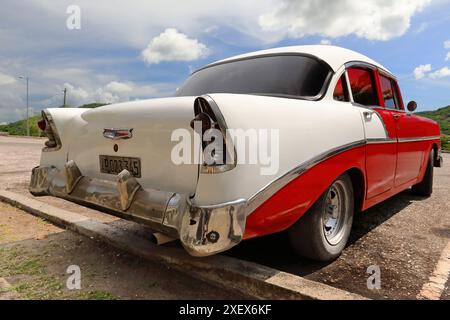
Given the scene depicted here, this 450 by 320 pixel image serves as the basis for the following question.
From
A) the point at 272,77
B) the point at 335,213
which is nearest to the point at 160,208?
the point at 272,77

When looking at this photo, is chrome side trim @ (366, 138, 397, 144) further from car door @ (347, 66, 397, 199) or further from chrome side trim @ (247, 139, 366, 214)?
chrome side trim @ (247, 139, 366, 214)

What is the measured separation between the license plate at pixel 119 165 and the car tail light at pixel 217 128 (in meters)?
0.65

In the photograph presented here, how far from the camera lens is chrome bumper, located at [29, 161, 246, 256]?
1.89 meters

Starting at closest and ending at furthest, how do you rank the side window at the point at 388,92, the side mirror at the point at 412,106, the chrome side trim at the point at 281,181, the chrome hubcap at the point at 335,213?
1. the chrome side trim at the point at 281,181
2. the chrome hubcap at the point at 335,213
3. the side window at the point at 388,92
4. the side mirror at the point at 412,106

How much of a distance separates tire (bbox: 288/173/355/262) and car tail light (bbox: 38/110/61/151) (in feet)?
7.09

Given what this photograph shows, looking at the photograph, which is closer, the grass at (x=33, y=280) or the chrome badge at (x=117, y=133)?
the grass at (x=33, y=280)

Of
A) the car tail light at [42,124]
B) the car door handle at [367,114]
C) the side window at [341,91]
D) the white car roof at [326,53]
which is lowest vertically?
the car tail light at [42,124]

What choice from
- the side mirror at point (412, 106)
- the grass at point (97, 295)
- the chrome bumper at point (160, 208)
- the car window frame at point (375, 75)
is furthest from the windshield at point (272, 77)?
the side mirror at point (412, 106)

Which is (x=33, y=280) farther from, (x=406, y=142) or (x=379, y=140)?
(x=406, y=142)

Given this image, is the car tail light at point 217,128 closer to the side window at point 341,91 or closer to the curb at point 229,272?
the curb at point 229,272

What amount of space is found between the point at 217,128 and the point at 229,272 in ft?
3.43

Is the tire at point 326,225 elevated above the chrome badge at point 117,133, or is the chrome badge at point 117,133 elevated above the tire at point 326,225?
the chrome badge at point 117,133

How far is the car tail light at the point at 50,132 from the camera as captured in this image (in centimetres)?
319

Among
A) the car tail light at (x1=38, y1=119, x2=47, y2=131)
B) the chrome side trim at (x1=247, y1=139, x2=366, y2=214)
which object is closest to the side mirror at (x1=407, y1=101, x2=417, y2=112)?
the chrome side trim at (x1=247, y1=139, x2=366, y2=214)
